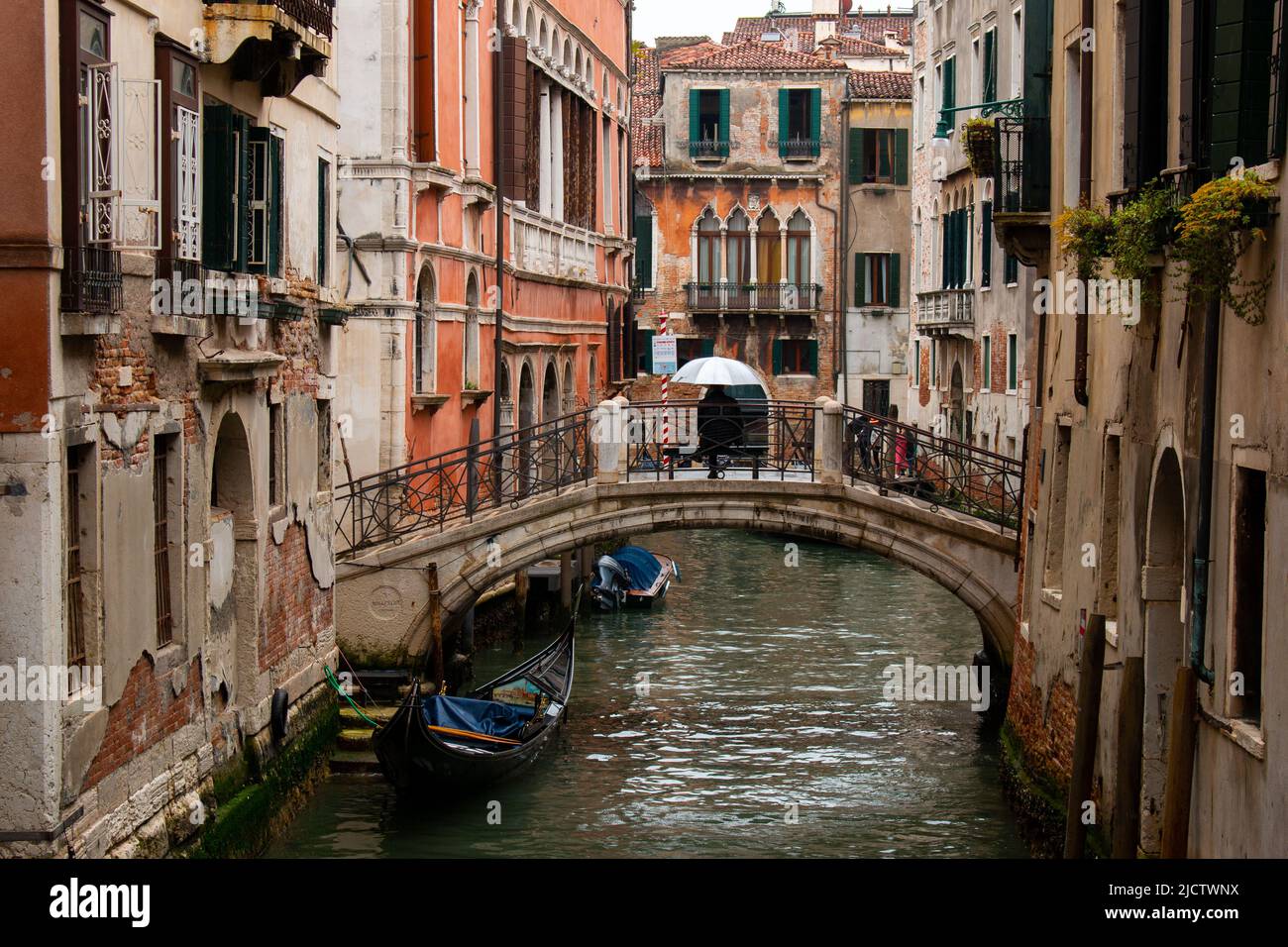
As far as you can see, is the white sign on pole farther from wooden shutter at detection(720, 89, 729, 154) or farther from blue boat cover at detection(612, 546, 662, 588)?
wooden shutter at detection(720, 89, 729, 154)

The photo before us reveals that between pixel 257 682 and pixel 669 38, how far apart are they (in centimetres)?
2860

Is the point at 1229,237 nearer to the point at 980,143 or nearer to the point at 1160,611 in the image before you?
the point at 1160,611

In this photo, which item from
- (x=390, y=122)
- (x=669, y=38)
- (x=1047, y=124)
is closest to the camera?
(x=1047, y=124)

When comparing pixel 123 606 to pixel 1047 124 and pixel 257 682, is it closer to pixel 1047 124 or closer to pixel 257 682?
pixel 257 682

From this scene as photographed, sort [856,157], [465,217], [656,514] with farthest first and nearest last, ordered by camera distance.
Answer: [856,157], [465,217], [656,514]

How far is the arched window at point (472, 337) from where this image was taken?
731 inches

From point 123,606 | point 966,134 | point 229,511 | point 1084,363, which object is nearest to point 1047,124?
point 966,134

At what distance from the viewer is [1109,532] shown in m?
10.2

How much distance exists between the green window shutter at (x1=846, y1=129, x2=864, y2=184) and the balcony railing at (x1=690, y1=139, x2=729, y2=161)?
2.15m

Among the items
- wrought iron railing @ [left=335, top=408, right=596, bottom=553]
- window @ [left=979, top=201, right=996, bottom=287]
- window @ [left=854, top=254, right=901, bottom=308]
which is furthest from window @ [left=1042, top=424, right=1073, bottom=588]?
window @ [left=854, top=254, right=901, bottom=308]

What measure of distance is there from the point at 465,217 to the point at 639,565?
578 centimetres

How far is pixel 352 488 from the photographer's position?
1480 cm

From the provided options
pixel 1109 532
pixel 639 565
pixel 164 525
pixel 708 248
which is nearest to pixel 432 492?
pixel 164 525

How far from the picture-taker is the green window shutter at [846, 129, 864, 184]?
33781 millimetres
